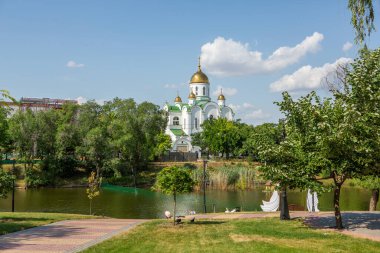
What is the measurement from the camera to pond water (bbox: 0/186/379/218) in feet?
102

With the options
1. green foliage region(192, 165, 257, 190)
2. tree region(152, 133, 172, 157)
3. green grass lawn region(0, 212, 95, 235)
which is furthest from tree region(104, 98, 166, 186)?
green grass lawn region(0, 212, 95, 235)

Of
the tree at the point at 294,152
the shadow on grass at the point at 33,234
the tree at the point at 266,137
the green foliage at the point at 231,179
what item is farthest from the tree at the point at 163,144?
the tree at the point at 294,152

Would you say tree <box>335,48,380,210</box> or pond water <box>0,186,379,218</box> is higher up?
tree <box>335,48,380,210</box>

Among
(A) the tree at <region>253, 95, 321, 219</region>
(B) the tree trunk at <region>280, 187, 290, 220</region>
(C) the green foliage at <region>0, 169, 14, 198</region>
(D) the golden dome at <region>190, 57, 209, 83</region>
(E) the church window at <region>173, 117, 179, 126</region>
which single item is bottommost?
(B) the tree trunk at <region>280, 187, 290, 220</region>

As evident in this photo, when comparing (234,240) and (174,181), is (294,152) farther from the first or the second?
(174,181)

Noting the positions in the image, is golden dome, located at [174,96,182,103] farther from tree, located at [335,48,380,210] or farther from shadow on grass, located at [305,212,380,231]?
tree, located at [335,48,380,210]

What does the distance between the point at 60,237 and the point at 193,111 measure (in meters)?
69.3

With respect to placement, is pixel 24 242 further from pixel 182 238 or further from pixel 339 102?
pixel 339 102

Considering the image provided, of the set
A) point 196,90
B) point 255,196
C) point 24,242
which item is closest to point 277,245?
point 24,242

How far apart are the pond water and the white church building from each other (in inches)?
1411

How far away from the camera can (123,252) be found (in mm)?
12820

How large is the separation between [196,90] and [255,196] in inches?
1992

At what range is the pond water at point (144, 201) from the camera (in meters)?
31.2

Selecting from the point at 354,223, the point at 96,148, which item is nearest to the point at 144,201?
the point at 96,148
